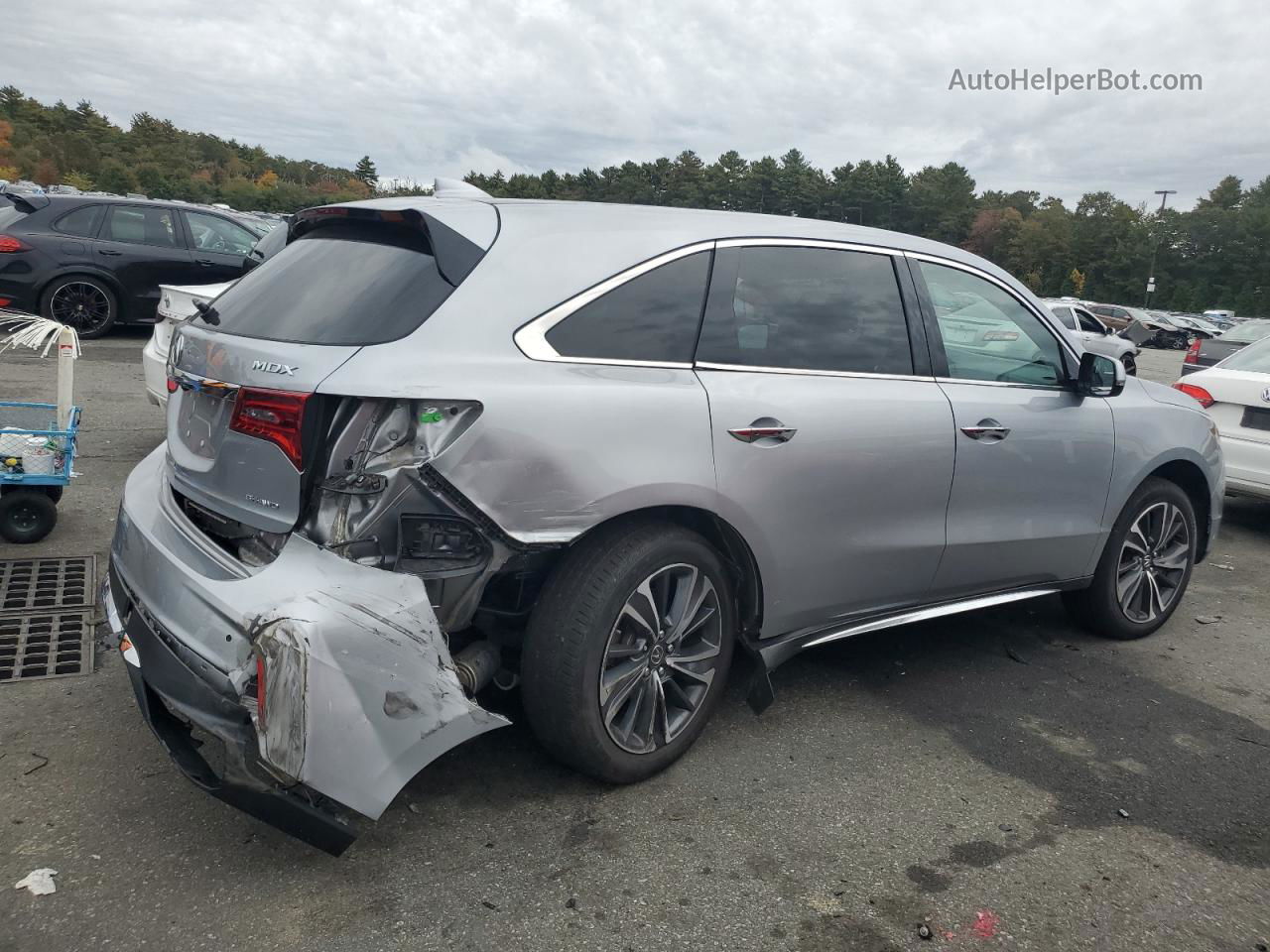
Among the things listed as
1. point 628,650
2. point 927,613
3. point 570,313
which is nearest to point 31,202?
point 570,313

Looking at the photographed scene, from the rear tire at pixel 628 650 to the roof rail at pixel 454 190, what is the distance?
4.24 feet

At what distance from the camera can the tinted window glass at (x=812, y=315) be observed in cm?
332

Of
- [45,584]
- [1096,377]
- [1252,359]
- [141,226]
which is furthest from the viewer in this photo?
[141,226]

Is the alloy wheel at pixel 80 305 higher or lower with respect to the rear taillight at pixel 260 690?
lower

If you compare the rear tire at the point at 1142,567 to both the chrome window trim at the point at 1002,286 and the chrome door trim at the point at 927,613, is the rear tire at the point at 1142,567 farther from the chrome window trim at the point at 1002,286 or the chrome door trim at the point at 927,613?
the chrome window trim at the point at 1002,286

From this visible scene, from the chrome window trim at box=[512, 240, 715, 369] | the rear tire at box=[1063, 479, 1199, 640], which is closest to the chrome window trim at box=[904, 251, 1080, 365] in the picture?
the rear tire at box=[1063, 479, 1199, 640]

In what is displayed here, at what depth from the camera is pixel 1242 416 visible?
684cm

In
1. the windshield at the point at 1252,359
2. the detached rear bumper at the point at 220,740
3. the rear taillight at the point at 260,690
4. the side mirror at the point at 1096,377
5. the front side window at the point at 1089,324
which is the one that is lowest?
the detached rear bumper at the point at 220,740

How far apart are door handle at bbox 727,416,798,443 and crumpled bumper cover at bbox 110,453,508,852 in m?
1.11

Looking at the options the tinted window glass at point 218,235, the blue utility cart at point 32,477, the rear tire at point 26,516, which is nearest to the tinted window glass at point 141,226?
the tinted window glass at point 218,235

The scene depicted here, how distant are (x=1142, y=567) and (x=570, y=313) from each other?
3236 millimetres

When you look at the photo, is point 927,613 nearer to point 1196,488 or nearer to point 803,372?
point 803,372

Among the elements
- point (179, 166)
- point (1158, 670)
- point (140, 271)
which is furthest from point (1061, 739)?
point (179, 166)

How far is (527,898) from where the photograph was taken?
257 centimetres
